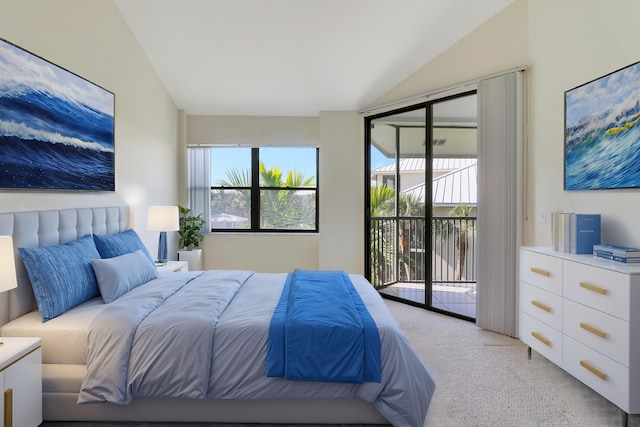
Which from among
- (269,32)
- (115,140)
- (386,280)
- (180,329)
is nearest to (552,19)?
(269,32)

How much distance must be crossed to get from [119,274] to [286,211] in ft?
10.2

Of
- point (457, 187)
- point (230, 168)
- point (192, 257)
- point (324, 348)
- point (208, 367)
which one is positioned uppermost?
point (230, 168)

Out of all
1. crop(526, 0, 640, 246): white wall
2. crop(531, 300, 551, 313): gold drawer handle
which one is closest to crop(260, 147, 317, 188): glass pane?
crop(526, 0, 640, 246): white wall

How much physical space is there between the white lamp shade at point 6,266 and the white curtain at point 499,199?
356cm

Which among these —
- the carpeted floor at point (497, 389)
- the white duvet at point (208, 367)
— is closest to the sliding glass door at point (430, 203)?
the carpeted floor at point (497, 389)

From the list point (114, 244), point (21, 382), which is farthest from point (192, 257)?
point (21, 382)

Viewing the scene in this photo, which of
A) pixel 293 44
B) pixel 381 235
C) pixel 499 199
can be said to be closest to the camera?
pixel 499 199

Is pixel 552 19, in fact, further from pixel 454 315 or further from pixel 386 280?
pixel 386 280

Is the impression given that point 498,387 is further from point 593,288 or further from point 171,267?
point 171,267

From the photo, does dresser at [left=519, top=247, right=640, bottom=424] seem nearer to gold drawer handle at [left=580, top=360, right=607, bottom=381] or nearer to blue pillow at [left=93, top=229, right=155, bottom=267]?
gold drawer handle at [left=580, top=360, right=607, bottom=381]

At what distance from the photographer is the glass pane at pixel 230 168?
5586 mm

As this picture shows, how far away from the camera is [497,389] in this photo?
2.52 meters

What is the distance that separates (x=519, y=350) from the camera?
10.4ft

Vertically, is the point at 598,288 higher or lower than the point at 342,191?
lower
